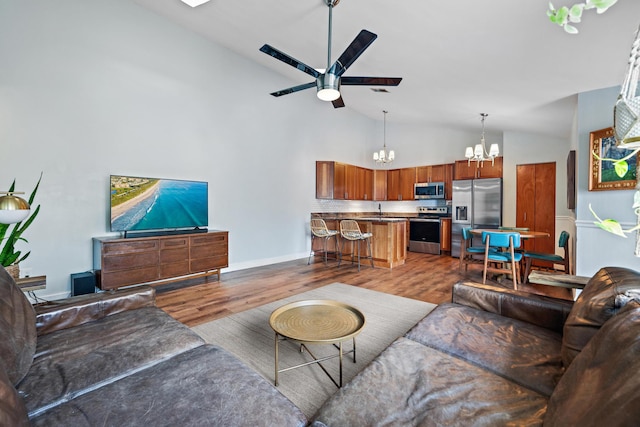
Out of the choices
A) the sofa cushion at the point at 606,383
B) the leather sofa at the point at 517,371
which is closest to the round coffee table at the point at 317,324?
the leather sofa at the point at 517,371

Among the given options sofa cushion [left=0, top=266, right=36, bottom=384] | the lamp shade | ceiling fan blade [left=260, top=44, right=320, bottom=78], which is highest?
ceiling fan blade [left=260, top=44, right=320, bottom=78]

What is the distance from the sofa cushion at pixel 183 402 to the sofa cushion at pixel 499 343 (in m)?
0.97

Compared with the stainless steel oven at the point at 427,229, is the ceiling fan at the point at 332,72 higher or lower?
higher

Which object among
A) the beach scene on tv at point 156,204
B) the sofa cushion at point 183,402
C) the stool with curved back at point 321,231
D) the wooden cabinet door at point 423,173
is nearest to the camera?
the sofa cushion at point 183,402

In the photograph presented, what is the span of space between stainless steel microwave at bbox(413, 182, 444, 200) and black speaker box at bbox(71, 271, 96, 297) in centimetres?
685

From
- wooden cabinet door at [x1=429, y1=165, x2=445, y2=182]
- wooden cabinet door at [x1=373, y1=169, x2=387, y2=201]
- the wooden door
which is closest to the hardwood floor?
the wooden door

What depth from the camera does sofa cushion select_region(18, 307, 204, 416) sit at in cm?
120

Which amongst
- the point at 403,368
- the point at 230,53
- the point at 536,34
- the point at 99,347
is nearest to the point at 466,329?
the point at 403,368

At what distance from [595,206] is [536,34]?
2.18 metres

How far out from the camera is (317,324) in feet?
6.45

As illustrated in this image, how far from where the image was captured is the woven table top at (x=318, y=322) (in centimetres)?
177

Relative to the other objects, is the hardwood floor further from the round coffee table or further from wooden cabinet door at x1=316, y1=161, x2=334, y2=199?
wooden cabinet door at x1=316, y1=161, x2=334, y2=199

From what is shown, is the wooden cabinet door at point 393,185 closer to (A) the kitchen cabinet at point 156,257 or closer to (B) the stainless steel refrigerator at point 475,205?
(B) the stainless steel refrigerator at point 475,205

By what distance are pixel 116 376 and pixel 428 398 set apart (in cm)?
139
